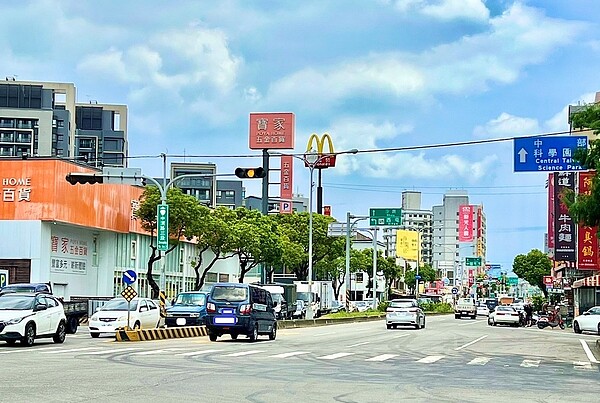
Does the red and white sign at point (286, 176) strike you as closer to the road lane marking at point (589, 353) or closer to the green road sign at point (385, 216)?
the green road sign at point (385, 216)

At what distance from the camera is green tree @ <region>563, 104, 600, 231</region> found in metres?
27.8

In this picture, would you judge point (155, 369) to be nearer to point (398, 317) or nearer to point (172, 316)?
point (172, 316)

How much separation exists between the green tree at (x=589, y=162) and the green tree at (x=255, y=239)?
42.3 meters

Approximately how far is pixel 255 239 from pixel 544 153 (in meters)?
40.0

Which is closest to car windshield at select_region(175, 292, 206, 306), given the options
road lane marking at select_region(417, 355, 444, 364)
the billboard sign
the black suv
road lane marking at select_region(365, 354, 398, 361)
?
the black suv

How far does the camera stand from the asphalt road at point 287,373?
15.3 metres

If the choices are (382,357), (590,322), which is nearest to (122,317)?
(382,357)

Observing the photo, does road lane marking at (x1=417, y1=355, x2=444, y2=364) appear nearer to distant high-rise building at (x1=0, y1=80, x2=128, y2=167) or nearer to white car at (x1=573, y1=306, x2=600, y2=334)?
white car at (x1=573, y1=306, x2=600, y2=334)

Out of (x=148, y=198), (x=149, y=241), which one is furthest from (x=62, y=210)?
(x=149, y=241)

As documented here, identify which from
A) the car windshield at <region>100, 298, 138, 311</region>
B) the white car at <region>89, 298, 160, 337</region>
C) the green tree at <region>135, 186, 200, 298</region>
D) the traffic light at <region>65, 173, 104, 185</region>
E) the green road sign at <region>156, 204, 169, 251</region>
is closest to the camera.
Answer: the white car at <region>89, 298, 160, 337</region>

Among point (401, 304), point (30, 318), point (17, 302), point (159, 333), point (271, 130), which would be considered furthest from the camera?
point (271, 130)

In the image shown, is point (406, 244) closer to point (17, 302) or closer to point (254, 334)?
point (254, 334)

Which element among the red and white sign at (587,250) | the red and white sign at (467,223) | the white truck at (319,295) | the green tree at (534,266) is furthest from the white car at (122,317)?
the green tree at (534,266)

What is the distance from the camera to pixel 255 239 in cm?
7119
